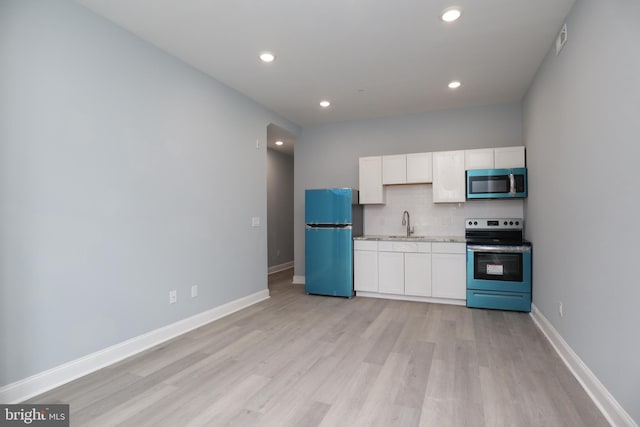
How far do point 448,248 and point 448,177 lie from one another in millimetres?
1003

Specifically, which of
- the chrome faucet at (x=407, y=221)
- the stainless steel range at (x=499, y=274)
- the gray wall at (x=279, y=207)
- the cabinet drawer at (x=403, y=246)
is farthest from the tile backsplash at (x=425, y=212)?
the gray wall at (x=279, y=207)

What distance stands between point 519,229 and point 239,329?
3.85 metres

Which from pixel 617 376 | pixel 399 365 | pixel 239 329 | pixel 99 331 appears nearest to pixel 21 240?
pixel 99 331

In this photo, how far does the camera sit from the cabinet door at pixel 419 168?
190 inches

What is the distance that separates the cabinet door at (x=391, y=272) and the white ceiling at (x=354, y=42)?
2.21 m

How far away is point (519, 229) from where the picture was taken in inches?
180

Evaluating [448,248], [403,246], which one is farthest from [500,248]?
[403,246]

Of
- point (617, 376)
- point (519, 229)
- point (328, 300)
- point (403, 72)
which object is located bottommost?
point (328, 300)

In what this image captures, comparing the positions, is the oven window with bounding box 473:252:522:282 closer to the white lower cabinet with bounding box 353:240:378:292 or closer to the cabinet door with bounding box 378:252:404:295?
the cabinet door with bounding box 378:252:404:295

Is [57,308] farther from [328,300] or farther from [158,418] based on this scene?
[328,300]

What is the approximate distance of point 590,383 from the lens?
2.22m

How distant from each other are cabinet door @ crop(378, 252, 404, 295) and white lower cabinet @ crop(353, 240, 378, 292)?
0.07 meters

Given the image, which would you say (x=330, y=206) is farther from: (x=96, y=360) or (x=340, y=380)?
(x=96, y=360)

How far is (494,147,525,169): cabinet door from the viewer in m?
4.39
